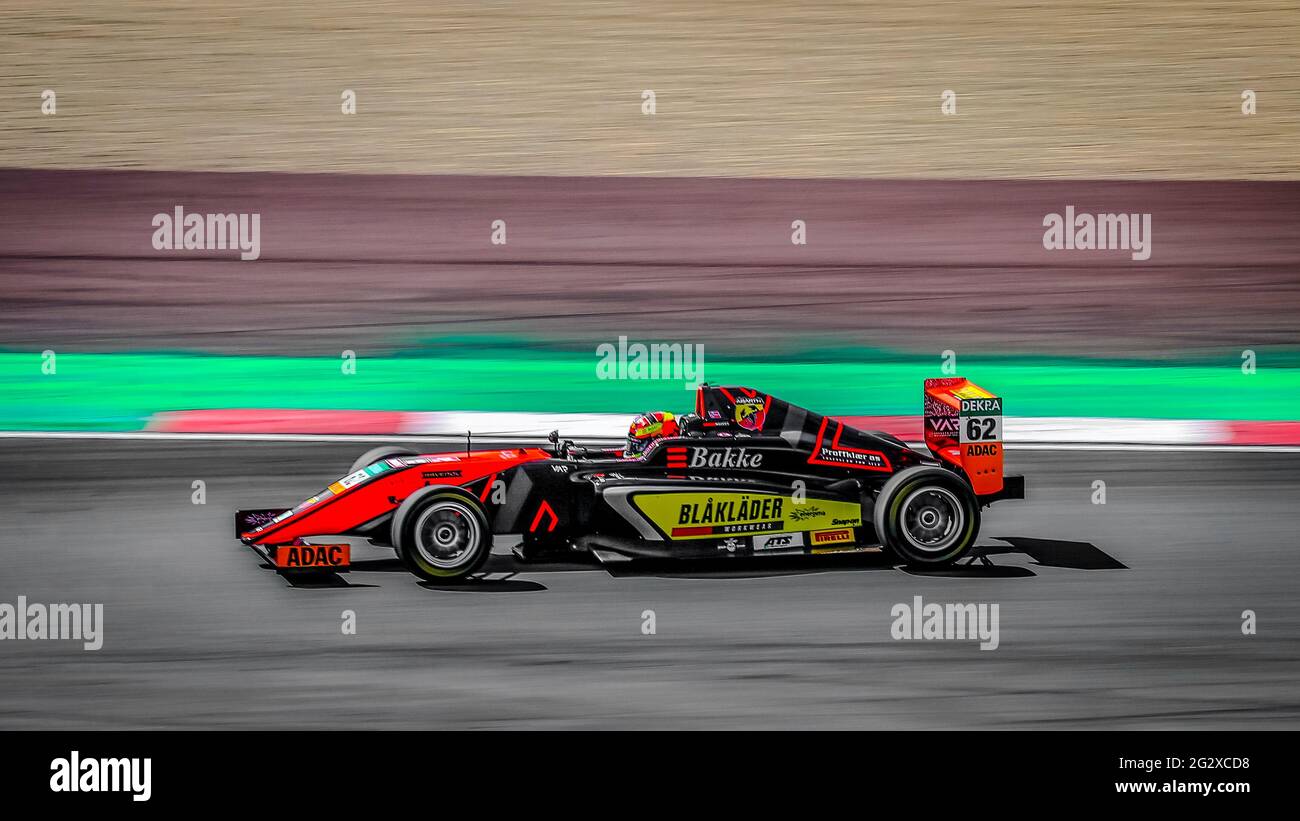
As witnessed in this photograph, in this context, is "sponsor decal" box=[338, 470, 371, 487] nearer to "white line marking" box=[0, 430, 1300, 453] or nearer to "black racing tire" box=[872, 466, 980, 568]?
"black racing tire" box=[872, 466, 980, 568]

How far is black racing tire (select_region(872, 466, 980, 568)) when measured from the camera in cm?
784

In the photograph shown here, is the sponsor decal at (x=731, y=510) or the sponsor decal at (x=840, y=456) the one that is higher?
the sponsor decal at (x=840, y=456)

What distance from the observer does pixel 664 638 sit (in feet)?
23.7

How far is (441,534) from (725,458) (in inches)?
62.3

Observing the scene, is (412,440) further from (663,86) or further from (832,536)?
(663,86)

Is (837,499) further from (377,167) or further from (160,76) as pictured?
(160,76)

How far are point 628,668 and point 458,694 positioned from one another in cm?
83

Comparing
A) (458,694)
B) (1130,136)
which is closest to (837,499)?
(458,694)

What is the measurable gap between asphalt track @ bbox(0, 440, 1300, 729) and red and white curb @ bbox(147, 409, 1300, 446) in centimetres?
208

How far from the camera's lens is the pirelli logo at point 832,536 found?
313 inches

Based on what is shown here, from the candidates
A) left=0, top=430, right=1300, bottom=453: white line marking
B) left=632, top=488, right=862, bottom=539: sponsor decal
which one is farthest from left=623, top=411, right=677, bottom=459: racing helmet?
left=0, top=430, right=1300, bottom=453: white line marking

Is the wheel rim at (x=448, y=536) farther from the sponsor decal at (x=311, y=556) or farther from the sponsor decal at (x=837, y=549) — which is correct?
the sponsor decal at (x=837, y=549)

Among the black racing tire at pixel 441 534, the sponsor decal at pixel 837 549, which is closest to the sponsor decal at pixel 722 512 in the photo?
the sponsor decal at pixel 837 549

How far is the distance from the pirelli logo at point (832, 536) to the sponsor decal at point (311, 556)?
8.24ft
